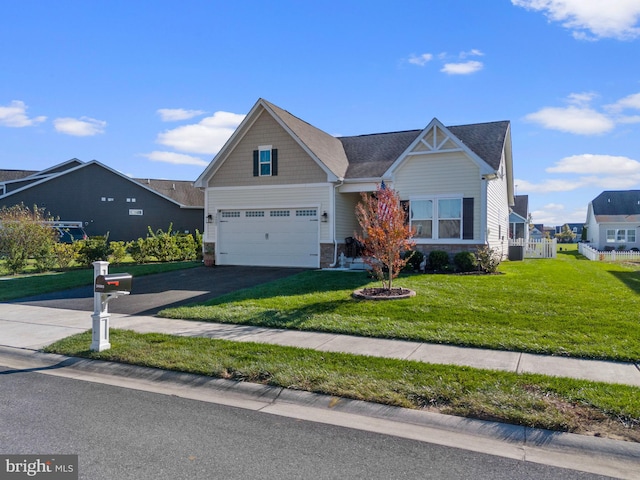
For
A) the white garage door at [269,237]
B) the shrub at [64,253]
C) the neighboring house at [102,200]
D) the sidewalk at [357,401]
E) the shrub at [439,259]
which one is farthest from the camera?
the neighboring house at [102,200]

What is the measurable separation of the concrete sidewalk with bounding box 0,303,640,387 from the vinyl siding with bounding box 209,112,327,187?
1004 centimetres

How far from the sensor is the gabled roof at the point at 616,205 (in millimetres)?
47719

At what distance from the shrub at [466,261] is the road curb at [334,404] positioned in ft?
37.7

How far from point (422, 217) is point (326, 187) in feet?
12.9

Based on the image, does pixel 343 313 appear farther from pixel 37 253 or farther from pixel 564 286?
pixel 37 253

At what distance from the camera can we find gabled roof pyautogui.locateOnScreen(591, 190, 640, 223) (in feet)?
157

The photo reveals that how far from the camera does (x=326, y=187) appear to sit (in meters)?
18.5

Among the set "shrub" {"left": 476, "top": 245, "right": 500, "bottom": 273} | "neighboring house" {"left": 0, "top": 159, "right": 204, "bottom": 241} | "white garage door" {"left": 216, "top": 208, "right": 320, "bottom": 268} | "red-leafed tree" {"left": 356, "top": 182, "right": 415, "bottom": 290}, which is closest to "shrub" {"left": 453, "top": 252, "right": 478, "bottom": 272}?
"shrub" {"left": 476, "top": 245, "right": 500, "bottom": 273}

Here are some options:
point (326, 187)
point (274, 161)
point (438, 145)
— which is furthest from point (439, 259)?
point (274, 161)

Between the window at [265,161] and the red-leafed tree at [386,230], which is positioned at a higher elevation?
the window at [265,161]

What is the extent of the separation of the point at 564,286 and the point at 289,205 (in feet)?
35.1

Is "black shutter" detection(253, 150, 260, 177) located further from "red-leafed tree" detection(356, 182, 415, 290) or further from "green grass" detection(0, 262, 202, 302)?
"red-leafed tree" detection(356, 182, 415, 290)

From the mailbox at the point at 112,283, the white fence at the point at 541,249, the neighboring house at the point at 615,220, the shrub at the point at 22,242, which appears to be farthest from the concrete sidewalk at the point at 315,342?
the neighboring house at the point at 615,220

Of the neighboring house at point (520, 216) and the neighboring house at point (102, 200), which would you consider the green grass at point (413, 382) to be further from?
the neighboring house at point (520, 216)
